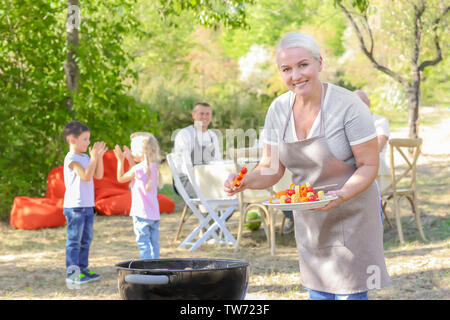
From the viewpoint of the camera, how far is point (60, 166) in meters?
9.48

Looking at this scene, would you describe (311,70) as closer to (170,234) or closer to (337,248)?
(337,248)

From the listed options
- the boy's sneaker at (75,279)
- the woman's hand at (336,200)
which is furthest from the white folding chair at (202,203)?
the woman's hand at (336,200)

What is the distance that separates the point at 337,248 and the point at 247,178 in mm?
488

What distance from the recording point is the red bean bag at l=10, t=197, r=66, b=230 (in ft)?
28.9

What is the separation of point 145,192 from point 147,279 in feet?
11.0

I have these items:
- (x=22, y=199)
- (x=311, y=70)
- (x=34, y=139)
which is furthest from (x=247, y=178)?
(x=34, y=139)

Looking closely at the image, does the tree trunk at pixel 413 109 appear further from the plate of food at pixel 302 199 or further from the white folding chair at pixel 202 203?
the plate of food at pixel 302 199

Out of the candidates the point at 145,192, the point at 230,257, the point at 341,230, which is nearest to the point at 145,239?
the point at 145,192

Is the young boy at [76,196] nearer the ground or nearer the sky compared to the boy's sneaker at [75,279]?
nearer the sky

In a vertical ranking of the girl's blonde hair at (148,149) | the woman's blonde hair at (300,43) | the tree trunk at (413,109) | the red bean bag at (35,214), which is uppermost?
the tree trunk at (413,109)

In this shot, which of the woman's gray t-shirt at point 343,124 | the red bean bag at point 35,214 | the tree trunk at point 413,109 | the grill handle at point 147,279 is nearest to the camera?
the grill handle at point 147,279

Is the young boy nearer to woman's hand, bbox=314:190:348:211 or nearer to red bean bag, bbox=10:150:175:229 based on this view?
red bean bag, bbox=10:150:175:229

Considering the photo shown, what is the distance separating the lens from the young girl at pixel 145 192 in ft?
17.9

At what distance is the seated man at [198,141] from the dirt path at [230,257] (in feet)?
3.52
